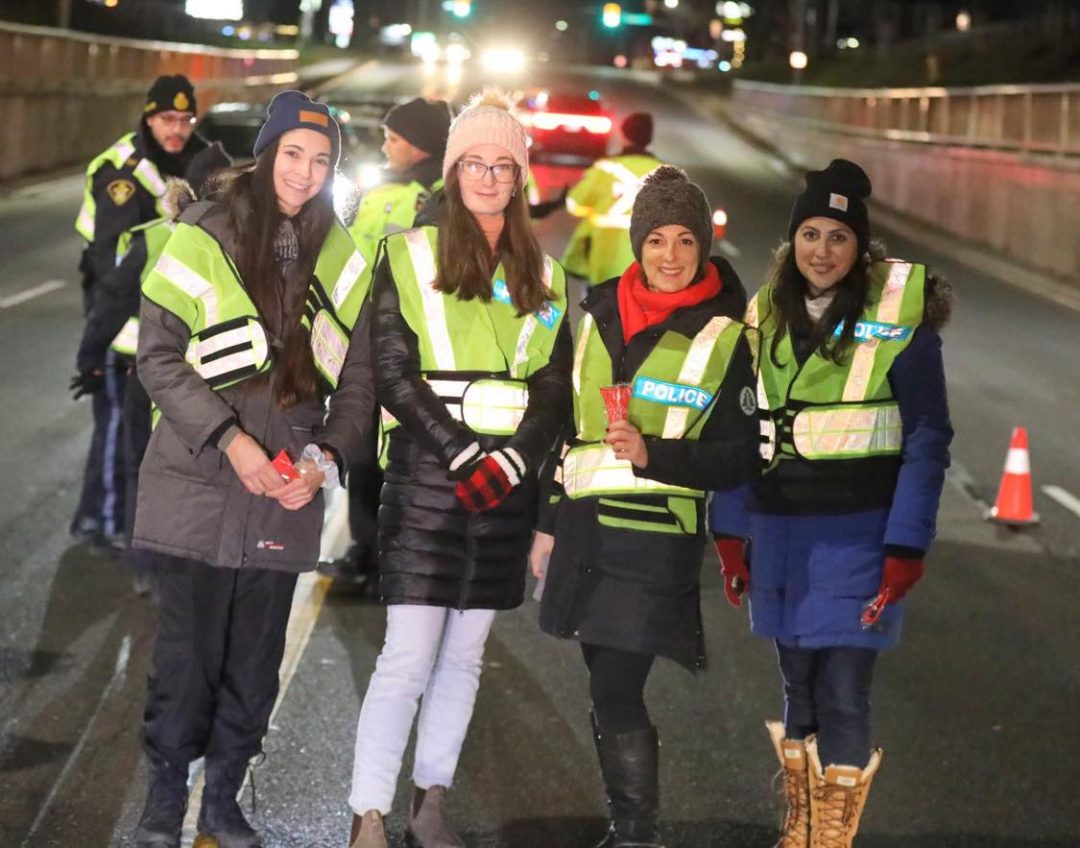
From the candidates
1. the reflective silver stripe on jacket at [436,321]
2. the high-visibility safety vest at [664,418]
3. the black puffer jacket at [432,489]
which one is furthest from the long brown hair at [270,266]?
the high-visibility safety vest at [664,418]

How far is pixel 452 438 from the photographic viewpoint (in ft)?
16.2

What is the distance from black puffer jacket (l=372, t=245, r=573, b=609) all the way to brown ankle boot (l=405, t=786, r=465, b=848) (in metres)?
0.54

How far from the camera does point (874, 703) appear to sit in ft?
22.8

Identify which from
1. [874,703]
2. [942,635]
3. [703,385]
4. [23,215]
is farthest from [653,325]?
[23,215]

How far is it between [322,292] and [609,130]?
99.1 ft

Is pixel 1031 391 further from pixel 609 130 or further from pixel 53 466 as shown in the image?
pixel 609 130

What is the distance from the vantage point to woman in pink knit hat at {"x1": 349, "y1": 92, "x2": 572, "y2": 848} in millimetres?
5008

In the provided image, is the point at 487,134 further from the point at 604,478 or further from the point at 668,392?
the point at 604,478

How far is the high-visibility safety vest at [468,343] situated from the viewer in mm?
5047

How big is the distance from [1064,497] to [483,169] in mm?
6950

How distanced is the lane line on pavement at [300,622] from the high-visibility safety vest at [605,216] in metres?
1.77

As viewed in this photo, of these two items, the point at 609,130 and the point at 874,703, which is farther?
the point at 609,130

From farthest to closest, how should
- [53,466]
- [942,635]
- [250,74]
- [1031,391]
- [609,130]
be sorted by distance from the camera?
[250,74], [609,130], [1031,391], [53,466], [942,635]

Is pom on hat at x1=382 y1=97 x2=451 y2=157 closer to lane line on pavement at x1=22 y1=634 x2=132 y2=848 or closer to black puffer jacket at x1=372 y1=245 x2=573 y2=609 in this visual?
lane line on pavement at x1=22 y1=634 x2=132 y2=848
